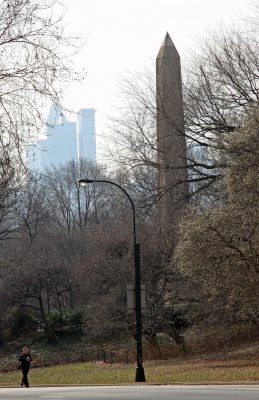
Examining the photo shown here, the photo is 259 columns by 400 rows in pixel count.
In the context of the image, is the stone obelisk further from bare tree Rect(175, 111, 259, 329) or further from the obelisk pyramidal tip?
bare tree Rect(175, 111, 259, 329)

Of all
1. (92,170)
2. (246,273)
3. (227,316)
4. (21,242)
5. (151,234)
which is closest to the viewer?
(246,273)

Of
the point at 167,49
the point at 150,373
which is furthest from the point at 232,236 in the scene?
the point at 167,49

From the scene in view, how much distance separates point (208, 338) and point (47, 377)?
26.2ft

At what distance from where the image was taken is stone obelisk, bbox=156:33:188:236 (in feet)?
170

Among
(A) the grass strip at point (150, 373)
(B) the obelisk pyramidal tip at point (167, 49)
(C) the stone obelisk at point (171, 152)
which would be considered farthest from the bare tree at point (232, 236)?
(B) the obelisk pyramidal tip at point (167, 49)

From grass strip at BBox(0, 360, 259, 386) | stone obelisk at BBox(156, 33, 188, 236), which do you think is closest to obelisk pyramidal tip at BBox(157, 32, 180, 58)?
stone obelisk at BBox(156, 33, 188, 236)

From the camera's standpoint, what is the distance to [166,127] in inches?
Result: 2055

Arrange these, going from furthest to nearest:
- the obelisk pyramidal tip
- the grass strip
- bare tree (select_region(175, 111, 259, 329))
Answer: the obelisk pyramidal tip → bare tree (select_region(175, 111, 259, 329)) → the grass strip

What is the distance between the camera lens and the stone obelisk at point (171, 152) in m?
51.8

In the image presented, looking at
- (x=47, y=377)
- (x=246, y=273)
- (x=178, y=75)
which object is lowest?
(x=47, y=377)

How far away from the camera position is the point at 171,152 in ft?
172

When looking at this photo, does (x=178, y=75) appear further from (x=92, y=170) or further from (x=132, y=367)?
(x=92, y=170)

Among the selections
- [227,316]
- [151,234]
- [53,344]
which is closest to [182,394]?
[227,316]

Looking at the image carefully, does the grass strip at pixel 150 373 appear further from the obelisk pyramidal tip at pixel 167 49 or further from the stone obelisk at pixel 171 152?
the obelisk pyramidal tip at pixel 167 49
